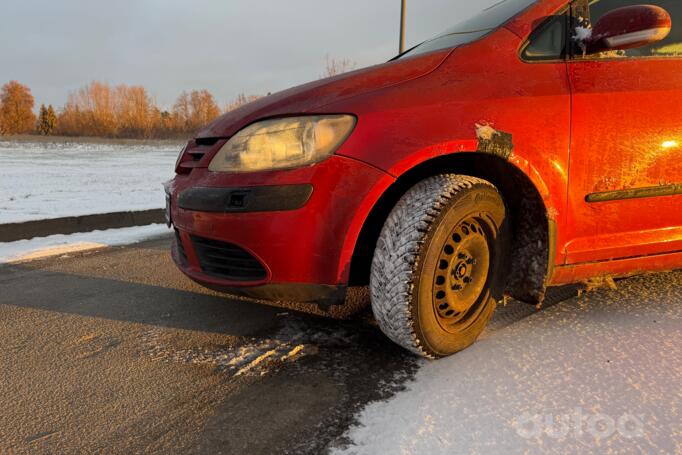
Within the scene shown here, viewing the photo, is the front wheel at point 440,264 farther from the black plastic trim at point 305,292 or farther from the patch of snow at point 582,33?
the patch of snow at point 582,33

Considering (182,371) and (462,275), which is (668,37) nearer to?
(462,275)

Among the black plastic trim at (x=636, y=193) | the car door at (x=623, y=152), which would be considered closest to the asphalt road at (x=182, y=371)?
the car door at (x=623, y=152)

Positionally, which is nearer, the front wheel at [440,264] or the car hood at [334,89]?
the front wheel at [440,264]

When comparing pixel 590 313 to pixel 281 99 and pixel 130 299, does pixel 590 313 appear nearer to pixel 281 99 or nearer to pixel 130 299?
pixel 281 99

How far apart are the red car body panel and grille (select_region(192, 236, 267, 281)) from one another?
0.11ft

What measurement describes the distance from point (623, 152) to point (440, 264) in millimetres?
940

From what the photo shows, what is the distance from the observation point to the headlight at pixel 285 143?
172 centimetres

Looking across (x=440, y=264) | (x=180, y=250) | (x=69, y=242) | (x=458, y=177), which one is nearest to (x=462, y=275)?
(x=440, y=264)

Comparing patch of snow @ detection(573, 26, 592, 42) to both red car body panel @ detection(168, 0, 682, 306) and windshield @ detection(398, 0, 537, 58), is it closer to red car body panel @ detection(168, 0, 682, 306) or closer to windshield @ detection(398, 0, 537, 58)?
red car body panel @ detection(168, 0, 682, 306)

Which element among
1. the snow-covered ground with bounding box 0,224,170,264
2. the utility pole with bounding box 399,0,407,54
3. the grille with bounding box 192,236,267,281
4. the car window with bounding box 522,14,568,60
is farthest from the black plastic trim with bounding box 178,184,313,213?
the utility pole with bounding box 399,0,407,54

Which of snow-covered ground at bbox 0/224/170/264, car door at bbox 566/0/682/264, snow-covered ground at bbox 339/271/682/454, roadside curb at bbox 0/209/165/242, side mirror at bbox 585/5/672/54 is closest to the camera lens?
snow-covered ground at bbox 339/271/682/454

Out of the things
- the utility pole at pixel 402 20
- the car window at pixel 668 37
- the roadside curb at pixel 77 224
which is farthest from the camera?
the utility pole at pixel 402 20

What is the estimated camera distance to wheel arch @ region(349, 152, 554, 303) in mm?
1896

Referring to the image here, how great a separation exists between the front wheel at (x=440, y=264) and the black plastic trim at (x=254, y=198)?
35 centimetres
